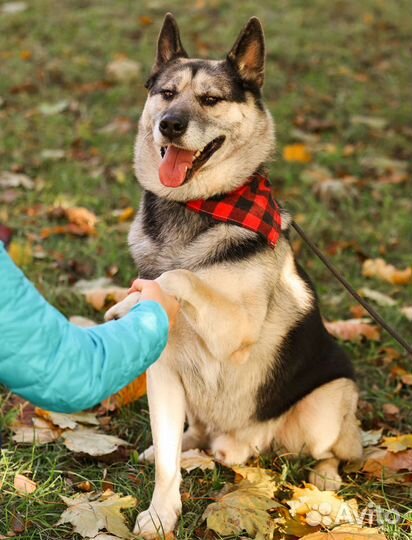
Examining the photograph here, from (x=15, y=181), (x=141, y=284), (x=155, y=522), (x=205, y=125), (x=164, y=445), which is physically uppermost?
(x=205, y=125)

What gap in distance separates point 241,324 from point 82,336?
98cm

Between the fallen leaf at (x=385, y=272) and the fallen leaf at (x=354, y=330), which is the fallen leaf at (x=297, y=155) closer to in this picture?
the fallen leaf at (x=385, y=272)

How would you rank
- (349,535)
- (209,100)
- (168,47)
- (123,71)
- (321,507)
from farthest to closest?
(123,71)
(168,47)
(209,100)
(321,507)
(349,535)

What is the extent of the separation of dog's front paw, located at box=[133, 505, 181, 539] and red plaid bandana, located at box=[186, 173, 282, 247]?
1076mm

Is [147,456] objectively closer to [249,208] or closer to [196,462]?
[196,462]

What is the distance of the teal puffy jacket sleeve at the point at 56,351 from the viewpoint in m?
1.85

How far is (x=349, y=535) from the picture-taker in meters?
2.64

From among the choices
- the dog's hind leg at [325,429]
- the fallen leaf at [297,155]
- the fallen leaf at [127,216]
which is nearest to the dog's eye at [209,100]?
the dog's hind leg at [325,429]

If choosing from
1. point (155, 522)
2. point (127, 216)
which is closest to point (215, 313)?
point (155, 522)

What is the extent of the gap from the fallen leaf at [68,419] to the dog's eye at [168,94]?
1.45m

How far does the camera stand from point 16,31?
363 inches

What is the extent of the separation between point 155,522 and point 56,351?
120 cm

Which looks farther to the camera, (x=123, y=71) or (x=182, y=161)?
(x=123, y=71)

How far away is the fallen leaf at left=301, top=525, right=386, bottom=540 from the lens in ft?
8.63
